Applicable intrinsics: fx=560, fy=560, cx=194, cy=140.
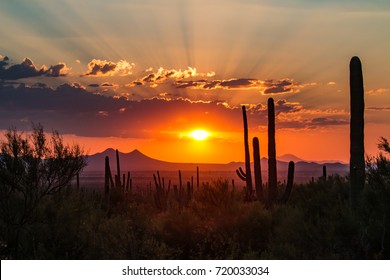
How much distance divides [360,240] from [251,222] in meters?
6.33

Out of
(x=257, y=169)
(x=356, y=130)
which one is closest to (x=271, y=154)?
(x=257, y=169)

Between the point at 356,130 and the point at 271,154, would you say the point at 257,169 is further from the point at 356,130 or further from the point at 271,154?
the point at 356,130

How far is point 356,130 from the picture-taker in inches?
810

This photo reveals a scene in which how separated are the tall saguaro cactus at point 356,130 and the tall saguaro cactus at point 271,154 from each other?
7.96 metres

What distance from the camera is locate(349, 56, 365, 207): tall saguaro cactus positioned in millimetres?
19812

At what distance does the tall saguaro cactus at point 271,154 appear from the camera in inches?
1109

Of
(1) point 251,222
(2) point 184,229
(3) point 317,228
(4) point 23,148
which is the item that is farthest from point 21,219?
(3) point 317,228

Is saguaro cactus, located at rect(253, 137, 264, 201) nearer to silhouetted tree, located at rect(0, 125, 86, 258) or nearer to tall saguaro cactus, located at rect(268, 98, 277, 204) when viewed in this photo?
tall saguaro cactus, located at rect(268, 98, 277, 204)

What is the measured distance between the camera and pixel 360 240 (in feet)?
47.3

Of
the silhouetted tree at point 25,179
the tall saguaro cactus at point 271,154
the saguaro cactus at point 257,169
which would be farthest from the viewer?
the saguaro cactus at point 257,169

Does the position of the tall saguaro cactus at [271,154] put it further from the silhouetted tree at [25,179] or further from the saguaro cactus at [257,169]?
the silhouetted tree at [25,179]

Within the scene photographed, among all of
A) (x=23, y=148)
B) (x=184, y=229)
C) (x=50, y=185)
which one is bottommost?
(x=184, y=229)

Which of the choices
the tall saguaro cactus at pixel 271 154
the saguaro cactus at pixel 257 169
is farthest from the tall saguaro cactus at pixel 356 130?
the saguaro cactus at pixel 257 169

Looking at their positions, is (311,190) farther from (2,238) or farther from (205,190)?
(2,238)
